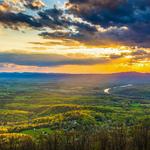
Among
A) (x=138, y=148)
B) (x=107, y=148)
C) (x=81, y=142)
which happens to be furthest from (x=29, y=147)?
(x=138, y=148)

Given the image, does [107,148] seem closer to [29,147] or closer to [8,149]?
[29,147]

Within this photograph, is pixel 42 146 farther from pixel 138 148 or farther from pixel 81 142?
pixel 138 148

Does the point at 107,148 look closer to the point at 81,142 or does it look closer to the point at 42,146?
the point at 81,142

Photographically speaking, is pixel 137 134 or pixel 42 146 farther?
pixel 137 134

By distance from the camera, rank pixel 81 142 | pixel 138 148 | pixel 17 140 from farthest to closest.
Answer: pixel 17 140 < pixel 81 142 < pixel 138 148

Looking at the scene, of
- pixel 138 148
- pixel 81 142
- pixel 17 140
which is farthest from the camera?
pixel 17 140

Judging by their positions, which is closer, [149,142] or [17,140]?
[149,142]

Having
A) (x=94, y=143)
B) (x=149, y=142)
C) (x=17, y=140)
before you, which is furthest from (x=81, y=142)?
(x=17, y=140)

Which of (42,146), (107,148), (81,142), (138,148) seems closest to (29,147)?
(42,146)
